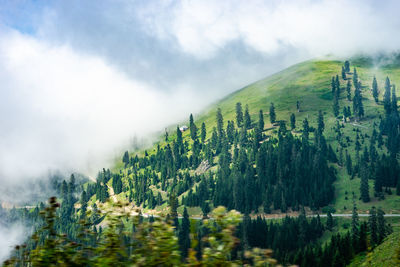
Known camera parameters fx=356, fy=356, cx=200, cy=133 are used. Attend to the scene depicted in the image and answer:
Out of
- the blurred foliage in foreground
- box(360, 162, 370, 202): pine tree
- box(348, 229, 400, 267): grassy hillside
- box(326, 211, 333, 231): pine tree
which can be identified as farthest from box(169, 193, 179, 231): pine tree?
box(360, 162, 370, 202): pine tree

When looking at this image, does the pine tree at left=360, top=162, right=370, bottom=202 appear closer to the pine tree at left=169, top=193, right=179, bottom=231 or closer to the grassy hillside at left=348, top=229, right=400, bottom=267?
the grassy hillside at left=348, top=229, right=400, bottom=267

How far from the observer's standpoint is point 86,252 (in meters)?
6.68

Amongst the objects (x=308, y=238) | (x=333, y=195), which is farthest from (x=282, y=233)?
(x=333, y=195)

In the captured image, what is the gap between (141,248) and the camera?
6.69 m

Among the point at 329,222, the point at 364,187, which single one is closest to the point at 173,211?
the point at 329,222

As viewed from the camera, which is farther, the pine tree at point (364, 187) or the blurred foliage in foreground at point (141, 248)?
the pine tree at point (364, 187)

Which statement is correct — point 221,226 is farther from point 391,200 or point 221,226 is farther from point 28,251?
point 391,200

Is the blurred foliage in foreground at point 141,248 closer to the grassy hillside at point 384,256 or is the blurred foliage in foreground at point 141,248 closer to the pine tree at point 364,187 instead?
the grassy hillside at point 384,256

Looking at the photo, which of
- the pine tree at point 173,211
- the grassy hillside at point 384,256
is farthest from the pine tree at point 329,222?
the pine tree at point 173,211

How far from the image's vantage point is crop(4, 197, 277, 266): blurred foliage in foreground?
21.3ft

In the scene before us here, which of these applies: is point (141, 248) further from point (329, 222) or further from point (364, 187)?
point (364, 187)

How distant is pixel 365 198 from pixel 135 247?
16341 cm

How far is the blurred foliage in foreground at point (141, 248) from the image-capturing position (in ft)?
21.3

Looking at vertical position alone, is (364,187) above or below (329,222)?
above
